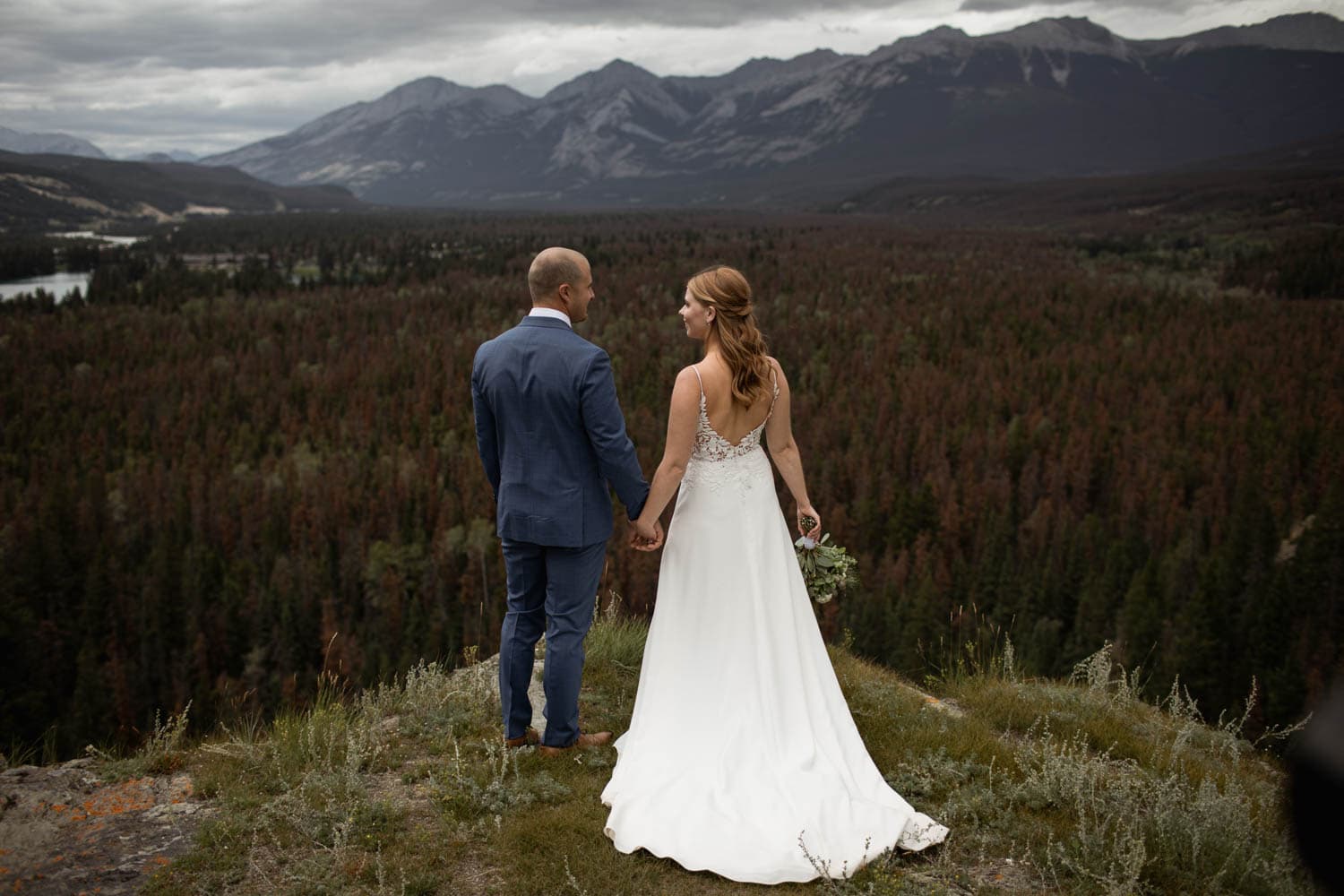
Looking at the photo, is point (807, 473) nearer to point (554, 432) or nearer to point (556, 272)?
point (554, 432)

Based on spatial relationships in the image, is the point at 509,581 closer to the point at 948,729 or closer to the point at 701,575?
the point at 701,575

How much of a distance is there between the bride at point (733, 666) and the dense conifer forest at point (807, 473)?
3.39 meters

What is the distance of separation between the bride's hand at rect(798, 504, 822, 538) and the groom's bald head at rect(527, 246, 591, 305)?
90.1 inches

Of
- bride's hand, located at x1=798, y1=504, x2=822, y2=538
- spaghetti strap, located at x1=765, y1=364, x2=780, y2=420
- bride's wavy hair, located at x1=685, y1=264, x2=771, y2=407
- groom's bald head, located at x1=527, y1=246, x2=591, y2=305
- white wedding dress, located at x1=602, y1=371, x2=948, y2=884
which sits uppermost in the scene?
groom's bald head, located at x1=527, y1=246, x2=591, y2=305

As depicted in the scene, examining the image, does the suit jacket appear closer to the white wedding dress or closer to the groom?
the groom

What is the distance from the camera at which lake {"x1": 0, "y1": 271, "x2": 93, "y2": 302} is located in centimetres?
14700

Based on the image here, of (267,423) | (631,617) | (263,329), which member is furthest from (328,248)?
(631,617)

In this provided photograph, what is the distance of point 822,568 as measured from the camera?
679 centimetres

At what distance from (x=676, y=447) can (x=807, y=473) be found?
206 ft

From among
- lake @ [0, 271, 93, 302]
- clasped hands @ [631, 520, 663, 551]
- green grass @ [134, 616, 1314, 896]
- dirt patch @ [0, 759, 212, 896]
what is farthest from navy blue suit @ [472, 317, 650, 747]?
lake @ [0, 271, 93, 302]

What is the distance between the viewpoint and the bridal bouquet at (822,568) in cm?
674

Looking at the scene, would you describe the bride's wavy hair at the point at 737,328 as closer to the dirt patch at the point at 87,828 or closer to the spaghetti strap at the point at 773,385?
the spaghetti strap at the point at 773,385

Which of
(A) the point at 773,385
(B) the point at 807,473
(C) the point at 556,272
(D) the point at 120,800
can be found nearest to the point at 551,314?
(C) the point at 556,272

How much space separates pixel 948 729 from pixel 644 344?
9467cm
